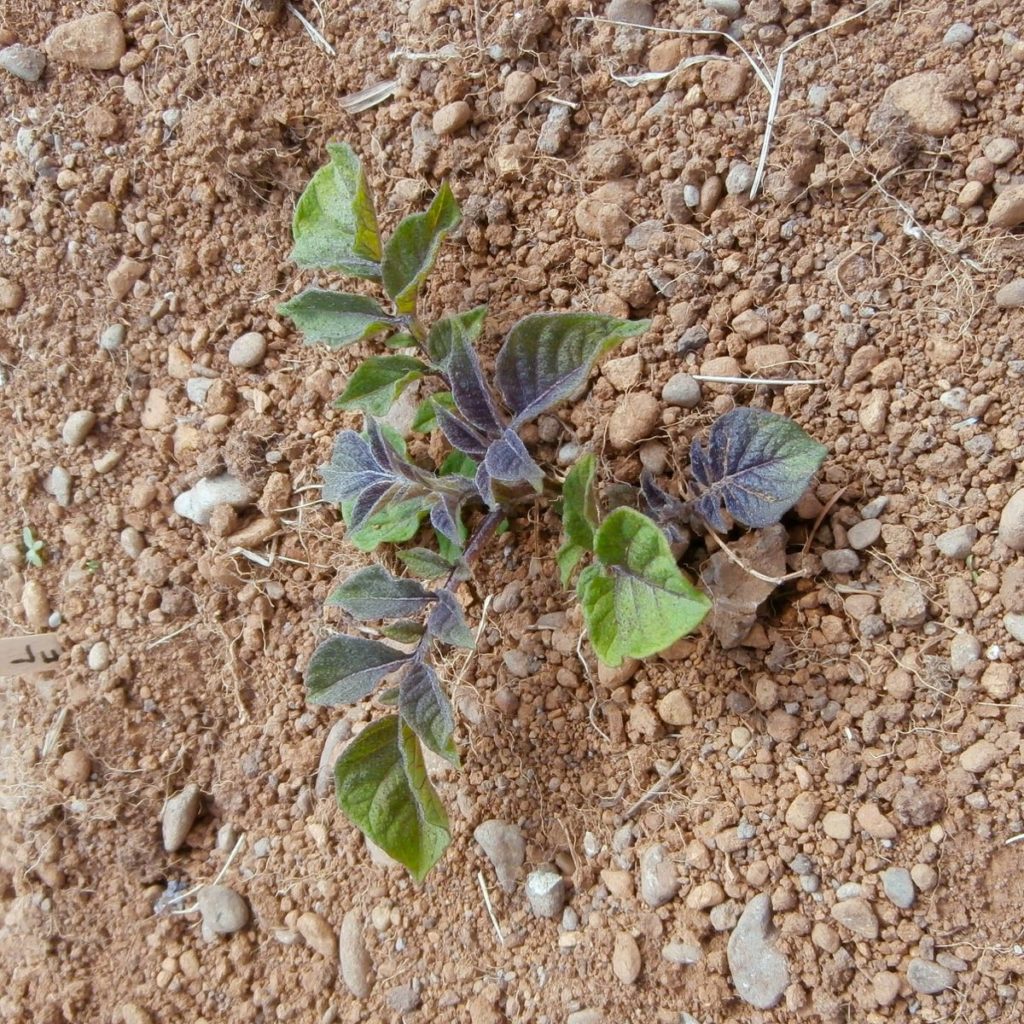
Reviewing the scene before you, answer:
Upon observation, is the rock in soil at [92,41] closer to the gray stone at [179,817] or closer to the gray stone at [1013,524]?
the gray stone at [179,817]

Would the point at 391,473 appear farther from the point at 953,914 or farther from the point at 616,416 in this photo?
the point at 953,914

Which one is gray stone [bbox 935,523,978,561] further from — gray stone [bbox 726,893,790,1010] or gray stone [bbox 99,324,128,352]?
gray stone [bbox 99,324,128,352]

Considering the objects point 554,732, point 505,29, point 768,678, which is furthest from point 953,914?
point 505,29

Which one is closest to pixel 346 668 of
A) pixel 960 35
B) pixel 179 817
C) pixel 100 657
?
pixel 179 817

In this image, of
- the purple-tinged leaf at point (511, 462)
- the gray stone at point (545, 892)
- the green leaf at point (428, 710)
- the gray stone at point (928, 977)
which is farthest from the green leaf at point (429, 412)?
the gray stone at point (928, 977)

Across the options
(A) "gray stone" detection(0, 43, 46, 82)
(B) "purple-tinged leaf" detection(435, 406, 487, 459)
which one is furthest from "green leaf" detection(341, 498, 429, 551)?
(A) "gray stone" detection(0, 43, 46, 82)

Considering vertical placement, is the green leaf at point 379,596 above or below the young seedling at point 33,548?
above
